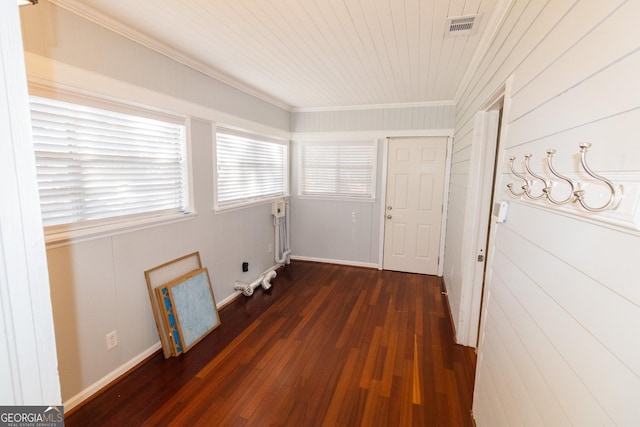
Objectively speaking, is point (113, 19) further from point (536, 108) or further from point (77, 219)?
point (536, 108)

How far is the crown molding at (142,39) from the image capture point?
1.78 meters

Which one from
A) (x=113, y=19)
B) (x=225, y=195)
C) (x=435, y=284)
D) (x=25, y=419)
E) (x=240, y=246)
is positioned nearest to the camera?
(x=25, y=419)

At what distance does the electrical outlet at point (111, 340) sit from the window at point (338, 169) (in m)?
3.29

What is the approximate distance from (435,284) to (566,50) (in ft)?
12.0

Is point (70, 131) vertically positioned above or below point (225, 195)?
above

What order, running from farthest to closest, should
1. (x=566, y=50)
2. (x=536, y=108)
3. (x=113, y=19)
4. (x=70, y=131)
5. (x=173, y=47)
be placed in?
(x=173, y=47), (x=113, y=19), (x=70, y=131), (x=536, y=108), (x=566, y=50)

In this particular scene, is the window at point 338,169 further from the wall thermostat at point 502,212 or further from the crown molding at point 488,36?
the wall thermostat at point 502,212

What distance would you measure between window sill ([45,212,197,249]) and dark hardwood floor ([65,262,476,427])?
1106 millimetres

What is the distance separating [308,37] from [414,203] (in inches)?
117

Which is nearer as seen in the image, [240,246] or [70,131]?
[70,131]

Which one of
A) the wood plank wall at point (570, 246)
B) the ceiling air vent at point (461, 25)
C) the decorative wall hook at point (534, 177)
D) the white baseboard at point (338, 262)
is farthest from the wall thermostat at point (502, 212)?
the white baseboard at point (338, 262)

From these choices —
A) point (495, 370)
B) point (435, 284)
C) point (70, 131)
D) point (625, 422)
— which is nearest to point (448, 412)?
point (495, 370)

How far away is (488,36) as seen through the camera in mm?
2090

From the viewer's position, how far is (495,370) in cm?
158
